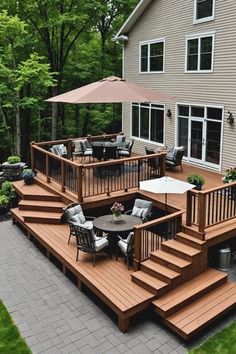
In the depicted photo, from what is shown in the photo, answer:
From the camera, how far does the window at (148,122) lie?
15.4 meters

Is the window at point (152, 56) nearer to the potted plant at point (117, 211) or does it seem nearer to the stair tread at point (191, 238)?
the potted plant at point (117, 211)

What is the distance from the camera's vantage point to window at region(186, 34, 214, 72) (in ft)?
40.2

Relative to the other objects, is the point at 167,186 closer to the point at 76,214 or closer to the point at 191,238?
the point at 191,238

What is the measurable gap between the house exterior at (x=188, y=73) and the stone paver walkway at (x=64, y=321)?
6.03 metres

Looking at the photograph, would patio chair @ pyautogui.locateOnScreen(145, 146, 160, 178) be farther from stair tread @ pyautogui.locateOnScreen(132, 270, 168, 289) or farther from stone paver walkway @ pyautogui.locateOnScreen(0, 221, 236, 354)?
stair tread @ pyautogui.locateOnScreen(132, 270, 168, 289)

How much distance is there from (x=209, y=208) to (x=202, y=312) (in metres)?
2.20

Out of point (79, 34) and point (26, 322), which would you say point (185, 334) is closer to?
point (26, 322)

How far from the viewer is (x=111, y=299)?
659cm

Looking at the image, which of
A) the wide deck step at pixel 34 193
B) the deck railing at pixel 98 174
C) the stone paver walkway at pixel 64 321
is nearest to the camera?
the stone paver walkway at pixel 64 321

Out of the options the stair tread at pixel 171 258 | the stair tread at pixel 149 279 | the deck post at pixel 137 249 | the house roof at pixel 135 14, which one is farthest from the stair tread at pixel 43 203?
the house roof at pixel 135 14

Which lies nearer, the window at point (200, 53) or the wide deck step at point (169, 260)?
the wide deck step at point (169, 260)

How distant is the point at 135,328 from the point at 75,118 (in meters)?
18.4

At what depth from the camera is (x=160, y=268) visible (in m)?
7.27

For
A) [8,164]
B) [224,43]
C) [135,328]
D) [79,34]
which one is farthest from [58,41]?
[135,328]
